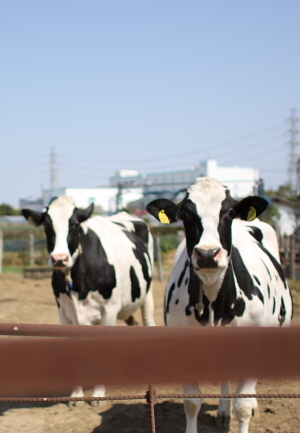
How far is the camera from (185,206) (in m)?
3.84

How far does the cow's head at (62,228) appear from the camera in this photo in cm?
553

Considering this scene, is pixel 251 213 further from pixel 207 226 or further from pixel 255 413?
pixel 255 413

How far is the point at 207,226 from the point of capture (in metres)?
3.60

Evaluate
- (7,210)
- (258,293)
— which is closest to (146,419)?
(258,293)

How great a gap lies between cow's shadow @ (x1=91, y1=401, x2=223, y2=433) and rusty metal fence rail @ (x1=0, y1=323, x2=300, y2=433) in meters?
3.36

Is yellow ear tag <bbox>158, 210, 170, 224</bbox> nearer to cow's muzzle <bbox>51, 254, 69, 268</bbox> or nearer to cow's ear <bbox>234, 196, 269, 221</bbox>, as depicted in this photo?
cow's ear <bbox>234, 196, 269, 221</bbox>

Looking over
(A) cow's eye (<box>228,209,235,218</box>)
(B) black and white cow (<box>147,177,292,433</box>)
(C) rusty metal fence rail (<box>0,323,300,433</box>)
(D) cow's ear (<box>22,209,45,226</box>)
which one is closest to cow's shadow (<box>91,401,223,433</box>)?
(B) black and white cow (<box>147,177,292,433</box>)

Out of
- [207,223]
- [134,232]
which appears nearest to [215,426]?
[207,223]

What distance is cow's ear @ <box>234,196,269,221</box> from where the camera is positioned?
12.9 ft

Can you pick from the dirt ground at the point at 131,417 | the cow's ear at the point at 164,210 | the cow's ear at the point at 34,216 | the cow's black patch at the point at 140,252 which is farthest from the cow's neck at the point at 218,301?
the cow's black patch at the point at 140,252

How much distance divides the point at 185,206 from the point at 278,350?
2345 millimetres

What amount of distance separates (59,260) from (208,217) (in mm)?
2293

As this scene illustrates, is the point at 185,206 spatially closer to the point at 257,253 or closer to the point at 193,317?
the point at 193,317

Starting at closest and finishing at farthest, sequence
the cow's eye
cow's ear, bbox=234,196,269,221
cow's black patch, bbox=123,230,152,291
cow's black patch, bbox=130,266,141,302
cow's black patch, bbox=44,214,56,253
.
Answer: the cow's eye
cow's ear, bbox=234,196,269,221
cow's black patch, bbox=44,214,56,253
cow's black patch, bbox=130,266,141,302
cow's black patch, bbox=123,230,152,291
